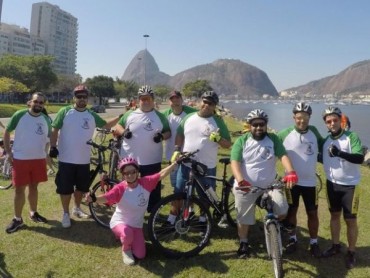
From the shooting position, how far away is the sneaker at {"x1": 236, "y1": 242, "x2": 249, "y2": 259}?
17.9 ft

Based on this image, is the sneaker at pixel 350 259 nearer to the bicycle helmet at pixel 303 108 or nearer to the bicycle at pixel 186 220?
the bicycle at pixel 186 220

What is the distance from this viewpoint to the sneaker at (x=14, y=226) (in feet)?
20.2

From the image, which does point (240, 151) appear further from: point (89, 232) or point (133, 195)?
point (89, 232)

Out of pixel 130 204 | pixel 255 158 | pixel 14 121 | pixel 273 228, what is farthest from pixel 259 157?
pixel 14 121

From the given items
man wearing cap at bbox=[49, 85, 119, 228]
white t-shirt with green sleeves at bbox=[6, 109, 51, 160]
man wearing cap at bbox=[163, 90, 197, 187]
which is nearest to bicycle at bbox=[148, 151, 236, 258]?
man wearing cap at bbox=[163, 90, 197, 187]

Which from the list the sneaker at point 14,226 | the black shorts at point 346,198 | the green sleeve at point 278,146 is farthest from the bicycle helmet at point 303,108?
the sneaker at point 14,226

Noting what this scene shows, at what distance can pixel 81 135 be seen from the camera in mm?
6242

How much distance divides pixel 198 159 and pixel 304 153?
5.22ft

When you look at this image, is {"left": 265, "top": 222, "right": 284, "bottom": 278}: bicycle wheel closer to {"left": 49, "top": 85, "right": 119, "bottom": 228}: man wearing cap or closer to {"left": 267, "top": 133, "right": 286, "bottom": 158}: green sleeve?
{"left": 267, "top": 133, "right": 286, "bottom": 158}: green sleeve

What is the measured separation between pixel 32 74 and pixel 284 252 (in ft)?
248

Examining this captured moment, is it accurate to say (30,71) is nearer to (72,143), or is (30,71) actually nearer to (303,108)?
(72,143)

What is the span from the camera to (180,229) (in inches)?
222

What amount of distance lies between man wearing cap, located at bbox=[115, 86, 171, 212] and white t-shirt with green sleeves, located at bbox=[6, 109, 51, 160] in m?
1.31

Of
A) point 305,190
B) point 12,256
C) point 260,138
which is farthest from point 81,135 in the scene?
point 305,190
